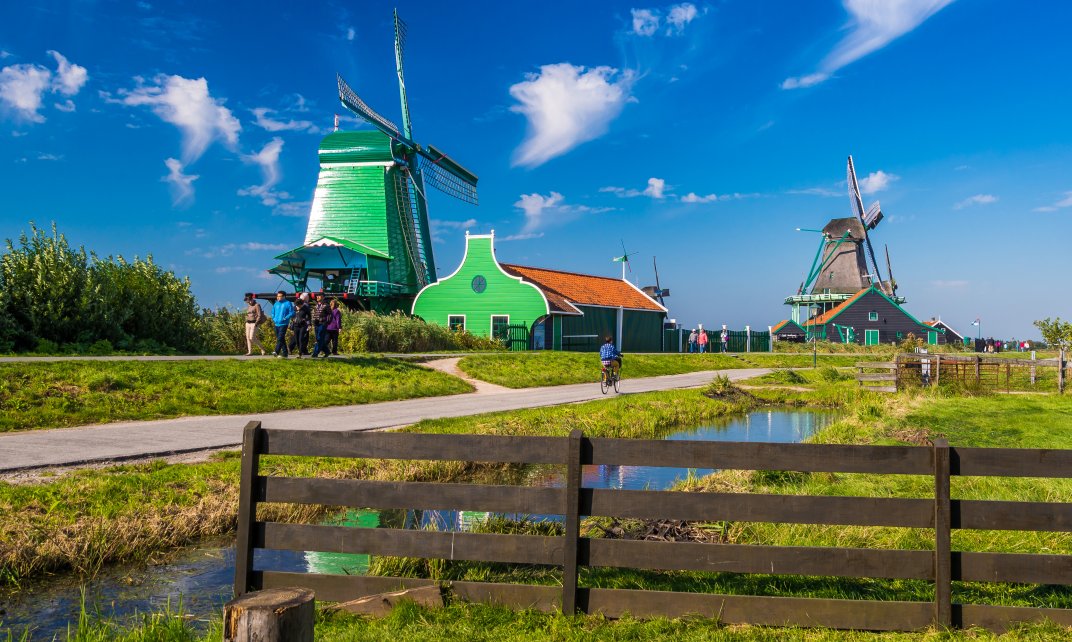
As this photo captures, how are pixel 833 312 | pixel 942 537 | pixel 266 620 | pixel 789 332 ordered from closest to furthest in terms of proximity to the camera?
pixel 266 620
pixel 942 537
pixel 833 312
pixel 789 332

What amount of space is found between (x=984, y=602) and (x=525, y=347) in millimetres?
33936

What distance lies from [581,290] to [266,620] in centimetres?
4232

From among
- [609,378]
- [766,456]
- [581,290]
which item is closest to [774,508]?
[766,456]

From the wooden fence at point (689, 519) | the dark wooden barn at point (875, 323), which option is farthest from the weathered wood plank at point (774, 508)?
the dark wooden barn at point (875, 323)

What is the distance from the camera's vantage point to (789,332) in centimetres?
7181

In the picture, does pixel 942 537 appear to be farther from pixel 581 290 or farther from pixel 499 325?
pixel 581 290

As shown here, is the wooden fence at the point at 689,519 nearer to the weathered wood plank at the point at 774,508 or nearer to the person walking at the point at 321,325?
the weathered wood plank at the point at 774,508

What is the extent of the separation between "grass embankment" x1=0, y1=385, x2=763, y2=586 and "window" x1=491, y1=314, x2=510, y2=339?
27.8 m

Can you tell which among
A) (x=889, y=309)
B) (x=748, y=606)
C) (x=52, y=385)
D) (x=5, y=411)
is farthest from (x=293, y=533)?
(x=889, y=309)

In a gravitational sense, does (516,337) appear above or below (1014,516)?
above

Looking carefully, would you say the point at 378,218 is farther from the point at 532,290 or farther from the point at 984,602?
the point at 984,602

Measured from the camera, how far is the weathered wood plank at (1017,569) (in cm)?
454

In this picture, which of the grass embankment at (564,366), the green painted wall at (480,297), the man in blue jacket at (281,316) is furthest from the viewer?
the green painted wall at (480,297)

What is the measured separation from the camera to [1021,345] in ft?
276
